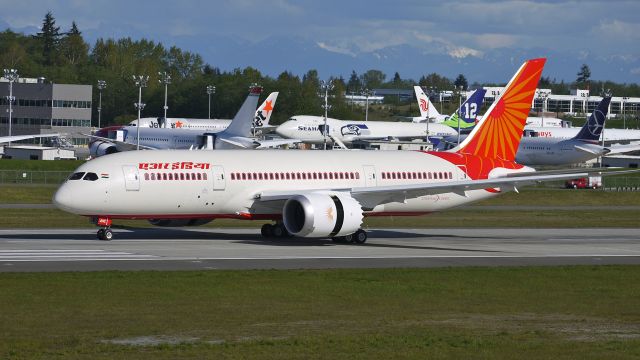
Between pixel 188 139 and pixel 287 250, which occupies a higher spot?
pixel 188 139

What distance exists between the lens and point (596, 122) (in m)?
115

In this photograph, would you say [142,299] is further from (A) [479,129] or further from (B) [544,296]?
(A) [479,129]

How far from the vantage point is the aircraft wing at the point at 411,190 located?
43.8m

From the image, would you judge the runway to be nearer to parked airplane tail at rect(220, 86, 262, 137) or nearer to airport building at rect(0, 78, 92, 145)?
parked airplane tail at rect(220, 86, 262, 137)

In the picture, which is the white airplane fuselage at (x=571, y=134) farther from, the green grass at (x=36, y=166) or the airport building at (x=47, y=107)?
the airport building at (x=47, y=107)

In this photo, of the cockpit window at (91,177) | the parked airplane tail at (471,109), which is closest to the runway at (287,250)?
the cockpit window at (91,177)

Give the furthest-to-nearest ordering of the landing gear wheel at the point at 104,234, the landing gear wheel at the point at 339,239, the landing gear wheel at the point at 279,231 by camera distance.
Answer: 1. the landing gear wheel at the point at 279,231
2. the landing gear wheel at the point at 339,239
3. the landing gear wheel at the point at 104,234

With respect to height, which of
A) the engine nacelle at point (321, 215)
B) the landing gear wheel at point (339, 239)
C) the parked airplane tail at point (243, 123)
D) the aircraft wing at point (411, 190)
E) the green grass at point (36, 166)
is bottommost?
the green grass at point (36, 166)

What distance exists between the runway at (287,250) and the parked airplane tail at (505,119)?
12.9 ft

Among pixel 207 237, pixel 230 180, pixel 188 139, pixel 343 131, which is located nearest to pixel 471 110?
pixel 343 131

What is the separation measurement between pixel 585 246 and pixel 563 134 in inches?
4029

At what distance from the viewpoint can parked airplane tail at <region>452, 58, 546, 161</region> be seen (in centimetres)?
5019

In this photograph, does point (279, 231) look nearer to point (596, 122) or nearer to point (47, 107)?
point (596, 122)

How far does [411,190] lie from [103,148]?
236 ft
